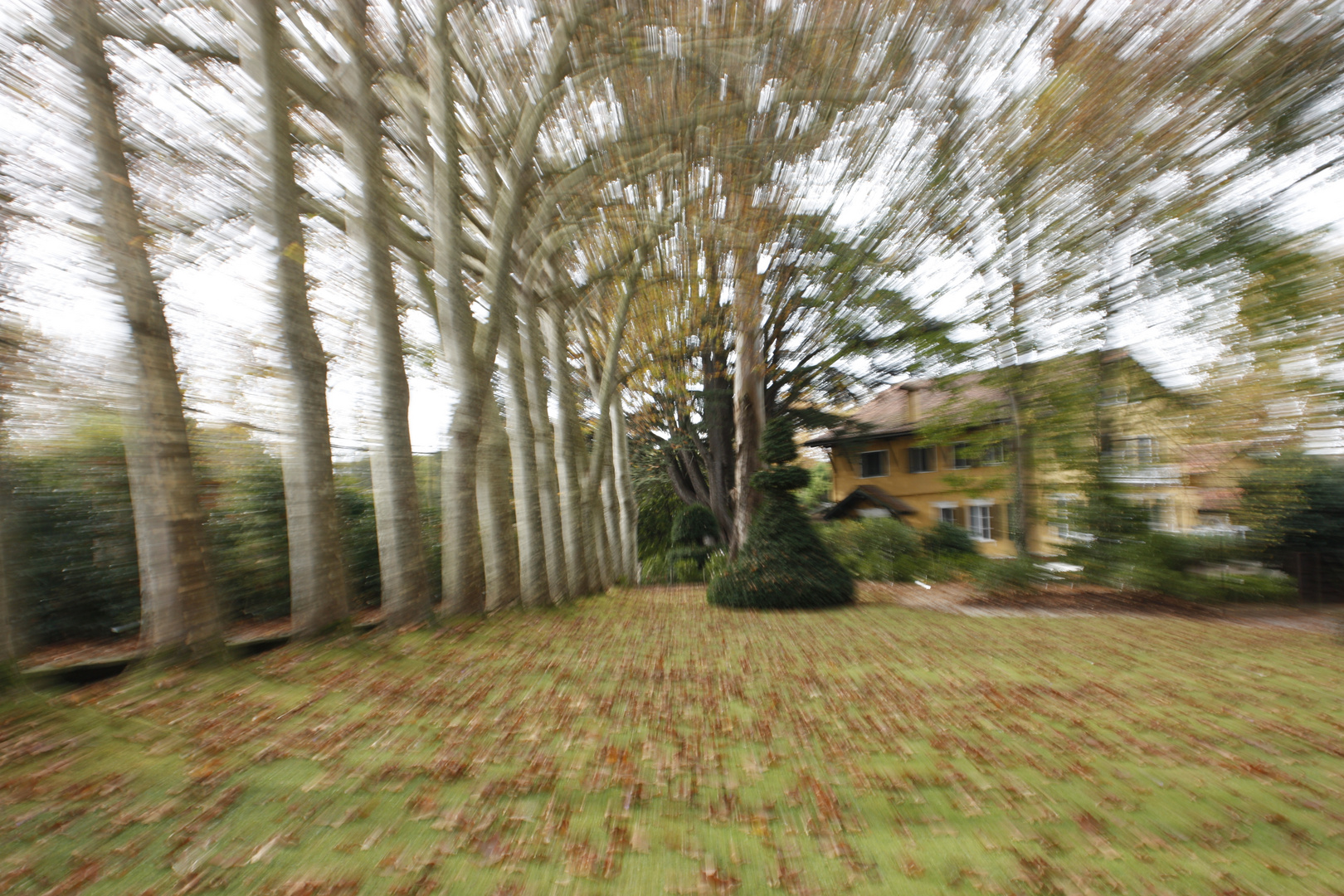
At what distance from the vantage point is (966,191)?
1384 centimetres

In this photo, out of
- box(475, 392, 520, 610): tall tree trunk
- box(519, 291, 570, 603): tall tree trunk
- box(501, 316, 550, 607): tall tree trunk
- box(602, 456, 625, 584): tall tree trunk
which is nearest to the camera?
box(475, 392, 520, 610): tall tree trunk

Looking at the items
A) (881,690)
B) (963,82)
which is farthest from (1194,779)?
(963,82)

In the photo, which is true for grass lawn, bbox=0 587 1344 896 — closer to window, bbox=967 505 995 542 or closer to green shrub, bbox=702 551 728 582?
green shrub, bbox=702 551 728 582

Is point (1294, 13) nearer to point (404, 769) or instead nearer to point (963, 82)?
point (963, 82)

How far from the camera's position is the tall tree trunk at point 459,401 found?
861cm

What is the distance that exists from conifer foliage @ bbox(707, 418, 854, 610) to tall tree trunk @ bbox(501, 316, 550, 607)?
381cm

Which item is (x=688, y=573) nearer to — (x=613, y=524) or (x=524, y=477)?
(x=613, y=524)

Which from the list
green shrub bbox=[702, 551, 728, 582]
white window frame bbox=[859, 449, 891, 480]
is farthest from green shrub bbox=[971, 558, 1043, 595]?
white window frame bbox=[859, 449, 891, 480]

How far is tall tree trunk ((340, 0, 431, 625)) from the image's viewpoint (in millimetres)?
7449

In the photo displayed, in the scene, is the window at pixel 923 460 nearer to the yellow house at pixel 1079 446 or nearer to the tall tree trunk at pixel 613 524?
the yellow house at pixel 1079 446

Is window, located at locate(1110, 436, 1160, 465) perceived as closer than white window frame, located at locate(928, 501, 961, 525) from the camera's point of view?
Yes

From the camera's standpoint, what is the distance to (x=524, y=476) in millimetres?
11453

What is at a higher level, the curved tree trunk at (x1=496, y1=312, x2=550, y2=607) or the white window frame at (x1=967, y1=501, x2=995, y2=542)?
the curved tree trunk at (x1=496, y1=312, x2=550, y2=607)

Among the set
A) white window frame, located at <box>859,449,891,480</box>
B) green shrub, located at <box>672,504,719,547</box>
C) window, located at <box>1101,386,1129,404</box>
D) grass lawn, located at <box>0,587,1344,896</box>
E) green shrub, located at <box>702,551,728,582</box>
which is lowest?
green shrub, located at <box>702,551,728,582</box>
